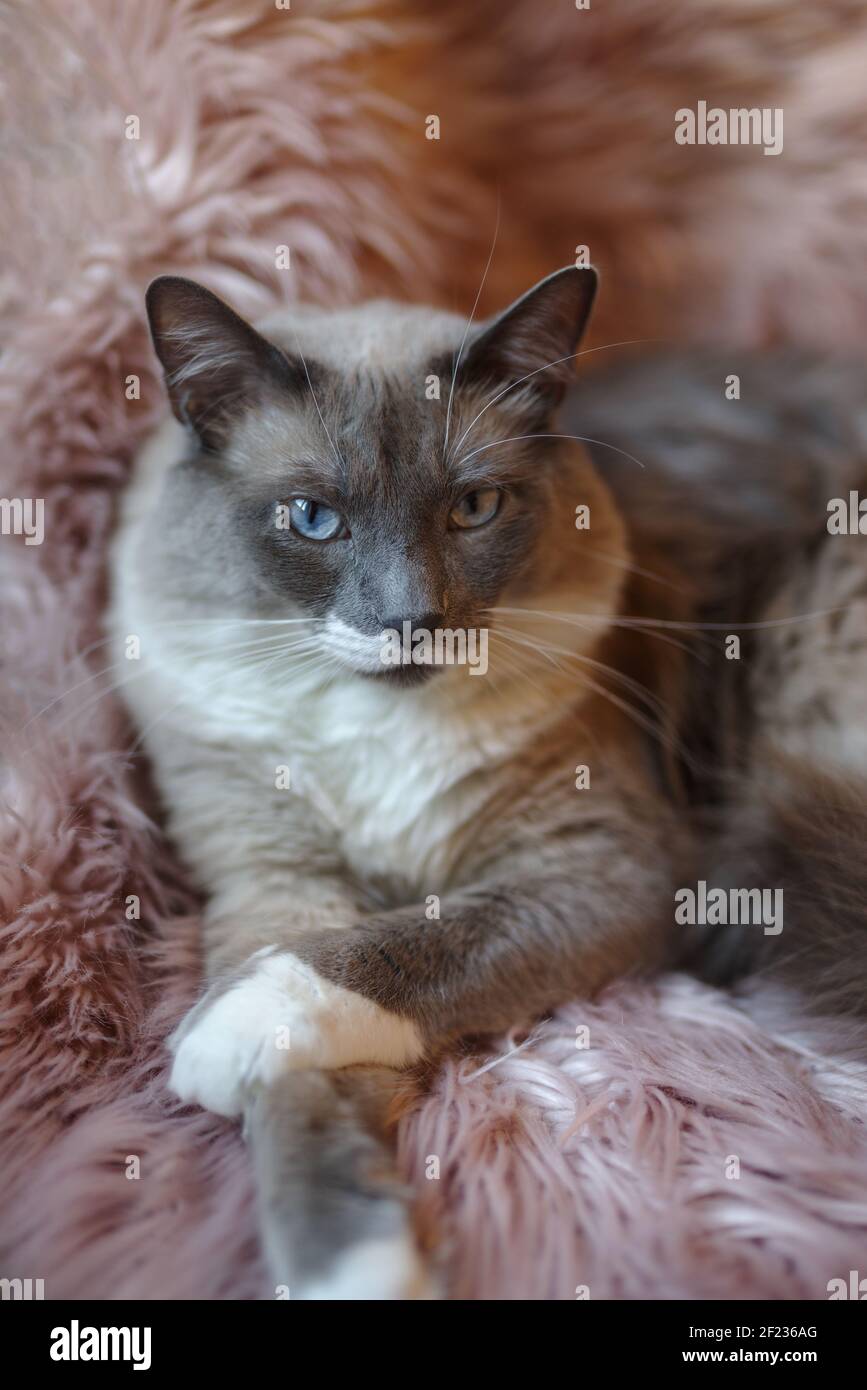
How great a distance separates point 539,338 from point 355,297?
44 centimetres

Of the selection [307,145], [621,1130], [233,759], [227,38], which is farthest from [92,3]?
[621,1130]

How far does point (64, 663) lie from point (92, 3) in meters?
0.75

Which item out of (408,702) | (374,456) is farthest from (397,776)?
(374,456)

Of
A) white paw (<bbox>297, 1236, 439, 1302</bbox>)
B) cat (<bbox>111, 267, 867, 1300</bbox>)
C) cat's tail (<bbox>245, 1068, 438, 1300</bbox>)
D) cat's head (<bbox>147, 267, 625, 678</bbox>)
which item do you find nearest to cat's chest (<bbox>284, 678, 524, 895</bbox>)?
cat (<bbox>111, 267, 867, 1300</bbox>)

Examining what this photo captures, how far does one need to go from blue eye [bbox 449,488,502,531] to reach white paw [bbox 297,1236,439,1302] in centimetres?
63

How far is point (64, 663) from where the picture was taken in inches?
48.3

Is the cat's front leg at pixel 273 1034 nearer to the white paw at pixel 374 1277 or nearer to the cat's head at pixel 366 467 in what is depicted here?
the white paw at pixel 374 1277

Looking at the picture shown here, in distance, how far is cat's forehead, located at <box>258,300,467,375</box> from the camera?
108 centimetres

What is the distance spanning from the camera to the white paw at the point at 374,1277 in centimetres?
73

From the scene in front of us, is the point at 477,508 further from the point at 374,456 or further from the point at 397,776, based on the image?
the point at 397,776

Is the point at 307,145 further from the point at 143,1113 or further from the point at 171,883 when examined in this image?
the point at 143,1113

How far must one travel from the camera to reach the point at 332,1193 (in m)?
0.79

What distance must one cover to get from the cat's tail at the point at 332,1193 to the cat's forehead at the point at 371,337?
0.68m


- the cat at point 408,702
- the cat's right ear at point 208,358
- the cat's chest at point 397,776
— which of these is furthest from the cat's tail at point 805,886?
the cat's right ear at point 208,358
